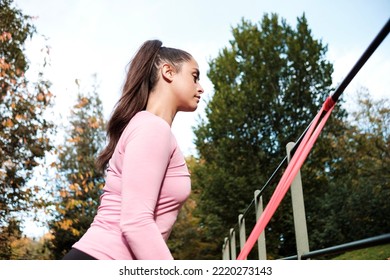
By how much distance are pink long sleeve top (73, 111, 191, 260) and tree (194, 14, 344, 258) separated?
30.9 feet

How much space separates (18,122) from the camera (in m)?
5.01

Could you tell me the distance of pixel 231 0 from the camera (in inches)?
590

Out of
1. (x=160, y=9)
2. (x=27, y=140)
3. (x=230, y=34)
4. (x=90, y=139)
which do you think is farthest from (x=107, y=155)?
(x=90, y=139)

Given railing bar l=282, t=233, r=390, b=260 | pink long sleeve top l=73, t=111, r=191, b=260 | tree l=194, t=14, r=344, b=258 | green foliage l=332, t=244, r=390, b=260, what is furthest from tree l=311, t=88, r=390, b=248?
pink long sleeve top l=73, t=111, r=191, b=260

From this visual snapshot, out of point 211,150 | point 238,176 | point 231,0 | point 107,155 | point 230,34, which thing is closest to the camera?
point 107,155

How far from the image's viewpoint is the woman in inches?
26.8

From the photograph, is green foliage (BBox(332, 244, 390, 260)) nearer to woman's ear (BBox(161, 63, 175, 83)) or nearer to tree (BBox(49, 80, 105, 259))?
woman's ear (BBox(161, 63, 175, 83))

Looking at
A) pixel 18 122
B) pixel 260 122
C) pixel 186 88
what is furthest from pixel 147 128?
pixel 260 122

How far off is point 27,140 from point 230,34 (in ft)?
28.0

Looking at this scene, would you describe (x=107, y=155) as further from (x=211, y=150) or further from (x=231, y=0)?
(x=231, y=0)

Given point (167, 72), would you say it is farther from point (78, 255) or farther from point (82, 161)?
point (82, 161)
